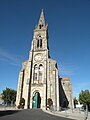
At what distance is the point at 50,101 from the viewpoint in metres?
34.5

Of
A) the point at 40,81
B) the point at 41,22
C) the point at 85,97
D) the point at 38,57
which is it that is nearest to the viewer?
the point at 40,81

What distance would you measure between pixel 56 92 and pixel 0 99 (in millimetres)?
51999

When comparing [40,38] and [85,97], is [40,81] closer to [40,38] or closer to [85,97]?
[40,38]

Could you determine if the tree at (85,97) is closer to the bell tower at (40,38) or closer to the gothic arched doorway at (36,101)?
the gothic arched doorway at (36,101)

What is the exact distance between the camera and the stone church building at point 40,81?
119 ft

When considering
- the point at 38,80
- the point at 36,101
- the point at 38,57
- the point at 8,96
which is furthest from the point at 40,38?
the point at 8,96

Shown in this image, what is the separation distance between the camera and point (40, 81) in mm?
39469

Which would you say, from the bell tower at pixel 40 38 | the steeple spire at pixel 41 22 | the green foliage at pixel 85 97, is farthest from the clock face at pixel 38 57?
the green foliage at pixel 85 97

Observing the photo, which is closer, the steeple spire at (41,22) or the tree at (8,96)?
the steeple spire at (41,22)

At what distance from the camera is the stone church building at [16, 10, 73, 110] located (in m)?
36.3

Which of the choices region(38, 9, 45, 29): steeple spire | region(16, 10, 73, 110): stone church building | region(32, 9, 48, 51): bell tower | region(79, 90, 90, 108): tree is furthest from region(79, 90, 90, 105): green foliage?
region(38, 9, 45, 29): steeple spire

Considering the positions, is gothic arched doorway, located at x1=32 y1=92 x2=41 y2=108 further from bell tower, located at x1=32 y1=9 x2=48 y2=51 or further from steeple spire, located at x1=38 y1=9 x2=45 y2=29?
steeple spire, located at x1=38 y1=9 x2=45 y2=29

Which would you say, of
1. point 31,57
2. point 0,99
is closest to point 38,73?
point 31,57

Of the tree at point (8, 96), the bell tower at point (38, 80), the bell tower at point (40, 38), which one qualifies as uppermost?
the bell tower at point (40, 38)
